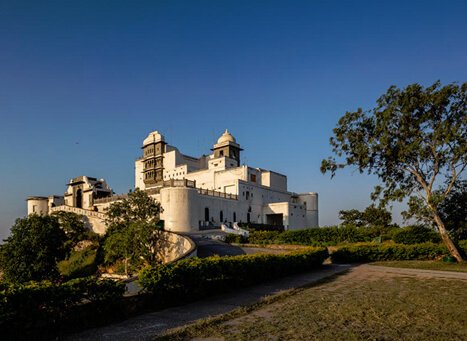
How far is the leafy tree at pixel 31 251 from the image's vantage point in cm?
3019

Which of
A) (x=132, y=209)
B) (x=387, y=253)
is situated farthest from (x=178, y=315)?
(x=132, y=209)

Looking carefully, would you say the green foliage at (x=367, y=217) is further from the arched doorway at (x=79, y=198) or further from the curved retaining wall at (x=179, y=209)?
the arched doorway at (x=79, y=198)

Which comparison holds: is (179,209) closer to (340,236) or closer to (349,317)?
(340,236)

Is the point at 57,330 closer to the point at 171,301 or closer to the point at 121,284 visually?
the point at 121,284

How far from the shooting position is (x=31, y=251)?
31281 millimetres

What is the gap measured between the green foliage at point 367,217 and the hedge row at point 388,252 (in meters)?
30.7

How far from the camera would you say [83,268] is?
36.8 m

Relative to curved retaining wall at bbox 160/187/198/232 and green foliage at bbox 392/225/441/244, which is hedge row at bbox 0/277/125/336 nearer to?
green foliage at bbox 392/225/441/244

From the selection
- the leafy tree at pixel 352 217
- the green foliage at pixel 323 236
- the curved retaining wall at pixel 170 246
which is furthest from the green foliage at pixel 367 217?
the curved retaining wall at pixel 170 246

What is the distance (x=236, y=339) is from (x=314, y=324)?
6.46 feet

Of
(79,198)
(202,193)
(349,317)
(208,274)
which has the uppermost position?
(202,193)

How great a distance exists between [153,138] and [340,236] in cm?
4798

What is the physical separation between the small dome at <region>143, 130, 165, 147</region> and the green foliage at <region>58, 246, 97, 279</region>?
33.0 meters

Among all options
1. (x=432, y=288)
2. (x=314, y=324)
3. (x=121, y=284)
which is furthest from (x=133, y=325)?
(x=432, y=288)
